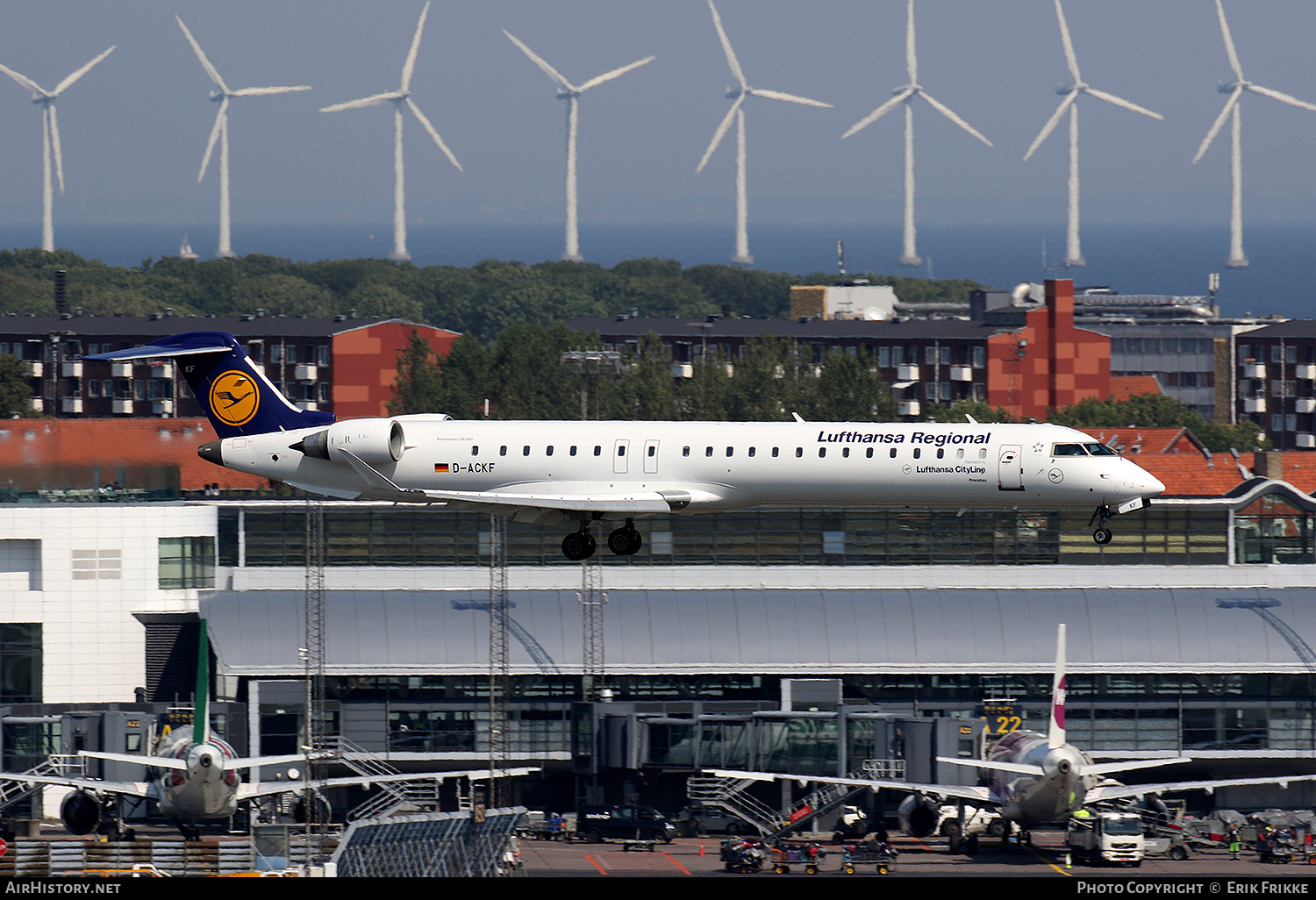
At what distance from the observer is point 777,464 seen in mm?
44312

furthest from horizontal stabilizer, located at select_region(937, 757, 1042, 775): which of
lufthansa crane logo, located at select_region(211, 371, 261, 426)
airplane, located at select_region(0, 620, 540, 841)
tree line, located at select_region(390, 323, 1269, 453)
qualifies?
tree line, located at select_region(390, 323, 1269, 453)

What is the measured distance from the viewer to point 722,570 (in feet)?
255

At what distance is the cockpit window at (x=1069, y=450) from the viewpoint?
144 feet

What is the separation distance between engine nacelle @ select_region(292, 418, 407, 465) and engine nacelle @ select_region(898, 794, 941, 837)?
2732 cm

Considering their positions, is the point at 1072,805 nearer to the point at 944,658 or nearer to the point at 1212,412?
the point at 944,658

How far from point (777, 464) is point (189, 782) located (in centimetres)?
2823

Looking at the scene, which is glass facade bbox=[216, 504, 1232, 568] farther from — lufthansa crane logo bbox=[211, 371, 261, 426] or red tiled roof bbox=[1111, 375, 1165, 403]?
red tiled roof bbox=[1111, 375, 1165, 403]

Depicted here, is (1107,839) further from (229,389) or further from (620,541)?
(229,389)

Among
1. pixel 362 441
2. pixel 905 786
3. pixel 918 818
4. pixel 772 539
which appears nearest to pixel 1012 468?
pixel 362 441

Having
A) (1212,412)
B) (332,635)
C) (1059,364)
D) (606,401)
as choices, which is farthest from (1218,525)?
(1212,412)

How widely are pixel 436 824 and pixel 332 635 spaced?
19521 mm

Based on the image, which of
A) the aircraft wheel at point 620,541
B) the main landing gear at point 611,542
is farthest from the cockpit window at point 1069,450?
the aircraft wheel at point 620,541

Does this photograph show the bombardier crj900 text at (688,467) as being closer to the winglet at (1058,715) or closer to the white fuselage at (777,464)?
the white fuselage at (777,464)

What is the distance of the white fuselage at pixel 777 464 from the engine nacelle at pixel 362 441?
0.23 meters
